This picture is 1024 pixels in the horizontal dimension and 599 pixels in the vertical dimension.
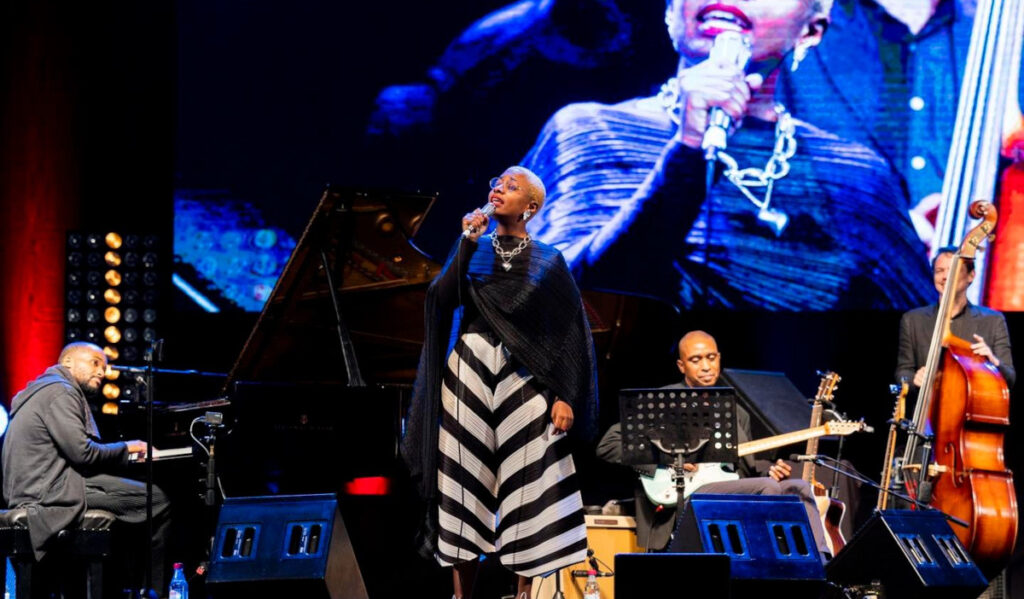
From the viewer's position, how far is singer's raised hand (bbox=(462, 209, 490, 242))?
3768mm

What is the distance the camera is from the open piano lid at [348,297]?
5.42m

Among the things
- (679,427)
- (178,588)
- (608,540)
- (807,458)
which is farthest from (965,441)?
(178,588)

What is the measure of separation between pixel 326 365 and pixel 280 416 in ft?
2.59

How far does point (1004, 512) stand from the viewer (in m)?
4.91

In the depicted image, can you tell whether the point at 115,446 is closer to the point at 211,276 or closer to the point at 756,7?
the point at 211,276

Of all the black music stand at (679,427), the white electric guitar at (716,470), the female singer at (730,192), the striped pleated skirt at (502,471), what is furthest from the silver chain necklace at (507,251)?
the female singer at (730,192)

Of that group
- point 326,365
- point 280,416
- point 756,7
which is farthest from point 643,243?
point 280,416

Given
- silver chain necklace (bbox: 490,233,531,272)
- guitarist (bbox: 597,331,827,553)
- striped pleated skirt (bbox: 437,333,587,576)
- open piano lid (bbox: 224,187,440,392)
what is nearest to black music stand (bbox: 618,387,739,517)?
guitarist (bbox: 597,331,827,553)

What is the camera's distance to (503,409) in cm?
392

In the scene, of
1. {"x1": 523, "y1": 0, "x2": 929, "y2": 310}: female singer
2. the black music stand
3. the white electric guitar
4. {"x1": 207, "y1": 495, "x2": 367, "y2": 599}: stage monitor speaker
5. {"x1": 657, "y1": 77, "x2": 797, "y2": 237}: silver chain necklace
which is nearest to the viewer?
{"x1": 207, "y1": 495, "x2": 367, "y2": 599}: stage monitor speaker

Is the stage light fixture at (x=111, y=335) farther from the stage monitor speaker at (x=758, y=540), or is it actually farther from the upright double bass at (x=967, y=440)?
the upright double bass at (x=967, y=440)

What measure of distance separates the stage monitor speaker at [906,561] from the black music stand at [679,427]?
70 centimetres

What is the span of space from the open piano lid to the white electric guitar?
147 cm

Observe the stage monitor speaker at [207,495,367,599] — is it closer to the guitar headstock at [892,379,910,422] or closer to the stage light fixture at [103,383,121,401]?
the guitar headstock at [892,379,910,422]
